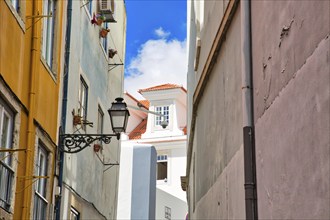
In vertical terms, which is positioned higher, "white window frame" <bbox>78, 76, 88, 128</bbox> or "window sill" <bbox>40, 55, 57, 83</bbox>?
"white window frame" <bbox>78, 76, 88, 128</bbox>

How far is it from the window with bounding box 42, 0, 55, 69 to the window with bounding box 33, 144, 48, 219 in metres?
1.73

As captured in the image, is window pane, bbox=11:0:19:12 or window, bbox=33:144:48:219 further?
window, bbox=33:144:48:219

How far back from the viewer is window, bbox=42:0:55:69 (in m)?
13.1

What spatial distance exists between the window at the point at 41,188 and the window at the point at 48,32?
1.73 m

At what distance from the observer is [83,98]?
17.2m

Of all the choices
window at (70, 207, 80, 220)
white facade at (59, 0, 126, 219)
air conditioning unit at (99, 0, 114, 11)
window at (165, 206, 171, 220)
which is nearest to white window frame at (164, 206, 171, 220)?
window at (165, 206, 171, 220)

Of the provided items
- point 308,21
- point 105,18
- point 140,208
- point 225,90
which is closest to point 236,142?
point 225,90

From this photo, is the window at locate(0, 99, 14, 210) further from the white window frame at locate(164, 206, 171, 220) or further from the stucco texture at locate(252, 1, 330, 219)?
the white window frame at locate(164, 206, 171, 220)

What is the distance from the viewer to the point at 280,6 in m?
6.56

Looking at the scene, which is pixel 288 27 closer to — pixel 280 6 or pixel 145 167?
pixel 280 6

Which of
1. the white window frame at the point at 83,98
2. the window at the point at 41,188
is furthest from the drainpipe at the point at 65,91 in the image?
the white window frame at the point at 83,98

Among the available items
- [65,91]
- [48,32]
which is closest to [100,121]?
[65,91]

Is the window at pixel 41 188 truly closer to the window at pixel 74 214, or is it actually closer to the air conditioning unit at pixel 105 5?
the window at pixel 74 214

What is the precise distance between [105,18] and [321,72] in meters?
14.2
